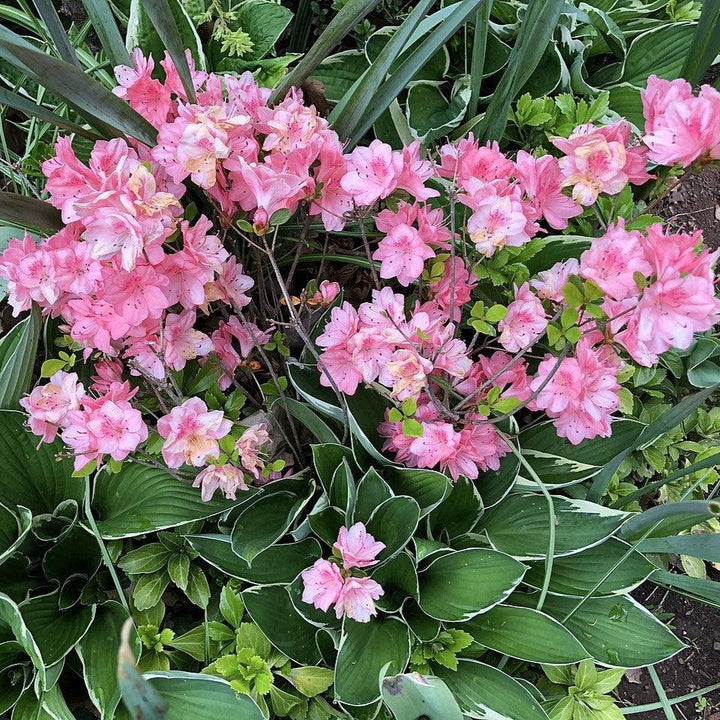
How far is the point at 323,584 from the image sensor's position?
90 centimetres

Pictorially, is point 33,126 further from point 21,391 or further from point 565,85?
point 565,85

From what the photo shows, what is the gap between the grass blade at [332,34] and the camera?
891mm

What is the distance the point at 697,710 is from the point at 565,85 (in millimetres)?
1335

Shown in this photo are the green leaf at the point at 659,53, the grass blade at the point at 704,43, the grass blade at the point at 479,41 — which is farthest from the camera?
the green leaf at the point at 659,53

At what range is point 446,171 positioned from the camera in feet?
3.01

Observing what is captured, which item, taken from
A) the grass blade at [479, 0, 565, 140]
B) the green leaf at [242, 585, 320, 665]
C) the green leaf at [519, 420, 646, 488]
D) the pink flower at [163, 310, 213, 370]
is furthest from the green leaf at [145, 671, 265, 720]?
the grass blade at [479, 0, 565, 140]

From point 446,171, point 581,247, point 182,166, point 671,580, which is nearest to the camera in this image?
point 182,166

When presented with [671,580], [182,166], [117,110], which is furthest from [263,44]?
[671,580]

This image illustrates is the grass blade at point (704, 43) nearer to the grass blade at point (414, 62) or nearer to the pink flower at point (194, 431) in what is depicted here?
the grass blade at point (414, 62)

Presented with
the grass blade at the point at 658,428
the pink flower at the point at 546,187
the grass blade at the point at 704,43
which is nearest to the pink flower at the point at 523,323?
the pink flower at the point at 546,187

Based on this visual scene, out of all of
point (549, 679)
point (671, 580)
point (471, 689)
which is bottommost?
point (549, 679)

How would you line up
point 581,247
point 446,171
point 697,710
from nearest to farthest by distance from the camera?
1. point 446,171
2. point 581,247
3. point 697,710

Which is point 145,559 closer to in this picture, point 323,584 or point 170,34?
point 323,584

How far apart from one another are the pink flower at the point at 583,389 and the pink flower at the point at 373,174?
32 cm
